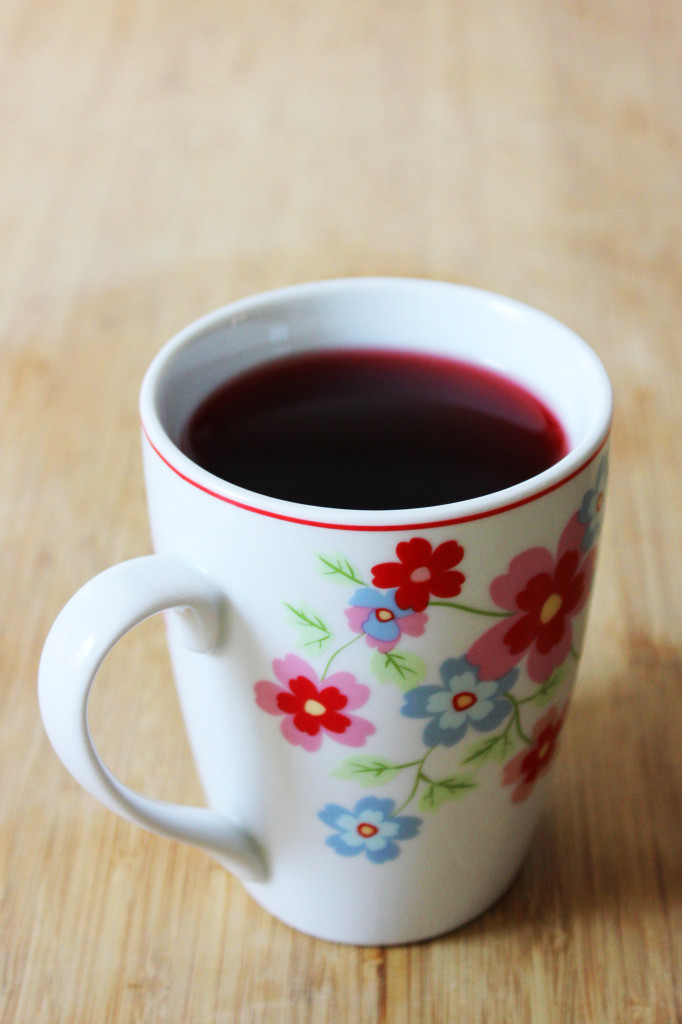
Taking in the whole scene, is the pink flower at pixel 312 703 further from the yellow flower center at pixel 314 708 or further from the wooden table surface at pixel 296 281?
the wooden table surface at pixel 296 281

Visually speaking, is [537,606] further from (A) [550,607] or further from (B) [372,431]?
(B) [372,431]

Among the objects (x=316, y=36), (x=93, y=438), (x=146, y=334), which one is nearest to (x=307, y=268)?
(x=146, y=334)

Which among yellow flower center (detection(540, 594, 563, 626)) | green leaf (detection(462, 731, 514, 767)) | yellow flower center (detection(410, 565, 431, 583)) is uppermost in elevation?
yellow flower center (detection(410, 565, 431, 583))

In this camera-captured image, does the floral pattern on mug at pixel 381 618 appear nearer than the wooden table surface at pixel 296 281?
Yes

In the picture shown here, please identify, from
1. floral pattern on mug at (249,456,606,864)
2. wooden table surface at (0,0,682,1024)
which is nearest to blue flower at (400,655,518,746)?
floral pattern on mug at (249,456,606,864)

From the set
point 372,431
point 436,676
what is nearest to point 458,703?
point 436,676

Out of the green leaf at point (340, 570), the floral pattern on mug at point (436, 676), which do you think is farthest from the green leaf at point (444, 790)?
the green leaf at point (340, 570)

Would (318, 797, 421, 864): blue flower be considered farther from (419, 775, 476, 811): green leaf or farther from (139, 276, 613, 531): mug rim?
(139, 276, 613, 531): mug rim
